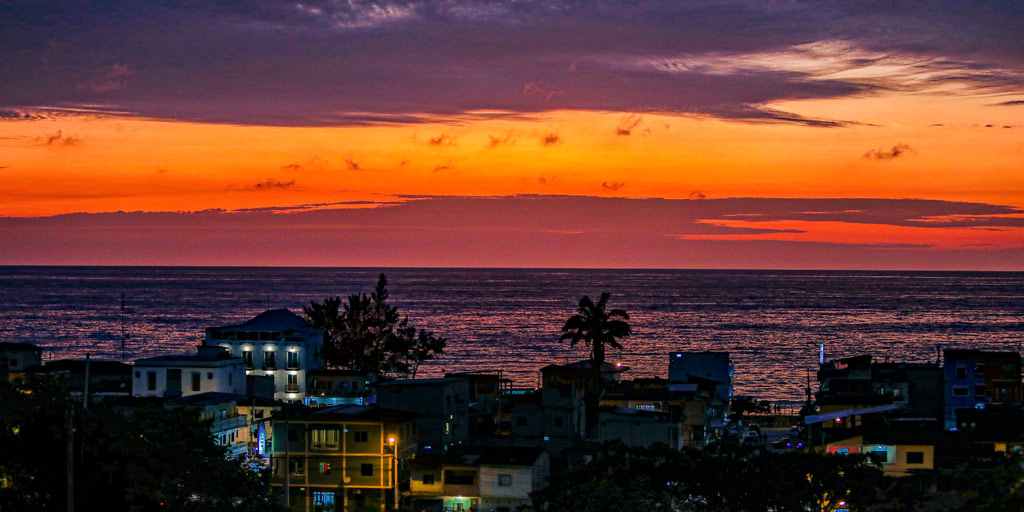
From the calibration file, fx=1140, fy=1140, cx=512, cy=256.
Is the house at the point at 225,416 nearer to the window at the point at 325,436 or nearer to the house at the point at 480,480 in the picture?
the window at the point at 325,436

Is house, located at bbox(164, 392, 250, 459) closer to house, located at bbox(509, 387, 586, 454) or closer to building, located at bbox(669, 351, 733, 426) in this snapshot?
house, located at bbox(509, 387, 586, 454)

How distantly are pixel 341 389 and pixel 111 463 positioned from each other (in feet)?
160

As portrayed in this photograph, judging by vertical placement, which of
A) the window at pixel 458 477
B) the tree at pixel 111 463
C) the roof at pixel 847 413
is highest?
the tree at pixel 111 463

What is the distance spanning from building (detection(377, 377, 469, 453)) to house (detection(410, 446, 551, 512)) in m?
5.92

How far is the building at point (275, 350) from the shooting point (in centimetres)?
8050

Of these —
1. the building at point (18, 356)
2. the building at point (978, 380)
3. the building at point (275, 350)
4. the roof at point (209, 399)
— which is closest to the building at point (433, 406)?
the roof at point (209, 399)

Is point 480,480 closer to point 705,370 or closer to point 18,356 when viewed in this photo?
point 705,370

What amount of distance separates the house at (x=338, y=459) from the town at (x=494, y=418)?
57 millimetres

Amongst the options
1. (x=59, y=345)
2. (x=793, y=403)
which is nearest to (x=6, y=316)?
(x=59, y=345)

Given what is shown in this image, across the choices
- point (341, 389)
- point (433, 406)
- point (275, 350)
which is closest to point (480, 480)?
point (433, 406)

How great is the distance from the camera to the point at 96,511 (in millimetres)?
26422

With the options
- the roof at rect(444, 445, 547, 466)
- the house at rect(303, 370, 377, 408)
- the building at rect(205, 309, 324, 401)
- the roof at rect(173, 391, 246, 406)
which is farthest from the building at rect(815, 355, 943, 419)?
the building at rect(205, 309, 324, 401)

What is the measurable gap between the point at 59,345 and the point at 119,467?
12310 centimetres

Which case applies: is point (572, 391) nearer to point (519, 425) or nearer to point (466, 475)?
point (519, 425)
